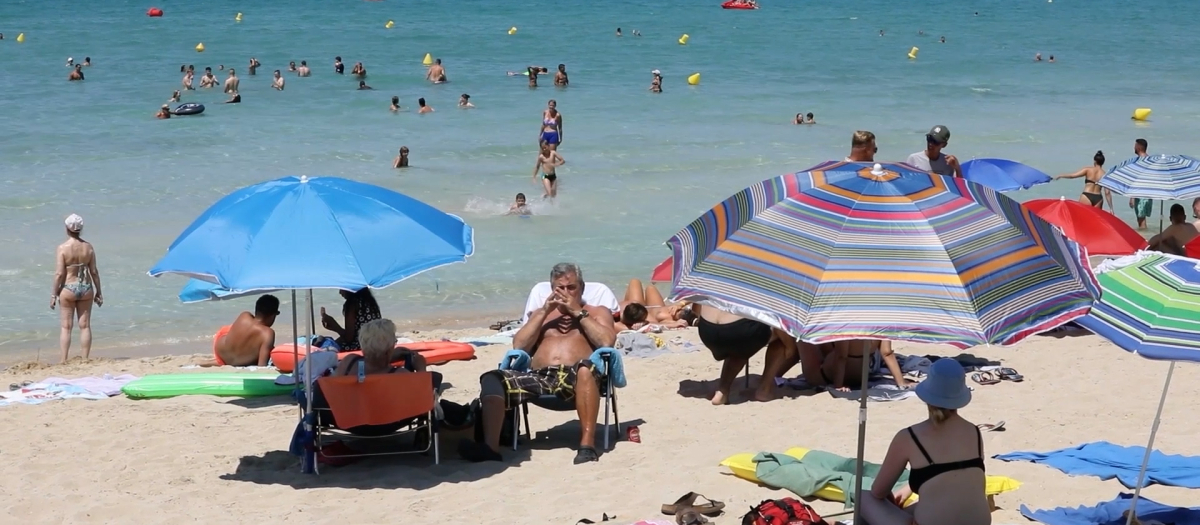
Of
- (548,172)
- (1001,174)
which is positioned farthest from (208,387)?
(548,172)

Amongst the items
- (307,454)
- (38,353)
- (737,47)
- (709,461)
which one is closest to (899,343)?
(709,461)

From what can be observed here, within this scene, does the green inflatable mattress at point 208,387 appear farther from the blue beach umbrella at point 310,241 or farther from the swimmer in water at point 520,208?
the swimmer in water at point 520,208

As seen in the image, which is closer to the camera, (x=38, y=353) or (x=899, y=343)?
(x=899, y=343)

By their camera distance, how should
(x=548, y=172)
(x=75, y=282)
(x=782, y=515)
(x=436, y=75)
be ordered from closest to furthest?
(x=782, y=515) → (x=75, y=282) → (x=548, y=172) → (x=436, y=75)

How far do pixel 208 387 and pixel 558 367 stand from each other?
2823 millimetres

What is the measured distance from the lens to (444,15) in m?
57.7

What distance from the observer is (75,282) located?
9.78 m

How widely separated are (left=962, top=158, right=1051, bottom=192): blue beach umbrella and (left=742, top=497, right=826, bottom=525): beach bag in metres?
6.38

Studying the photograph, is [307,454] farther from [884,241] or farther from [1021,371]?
[1021,371]

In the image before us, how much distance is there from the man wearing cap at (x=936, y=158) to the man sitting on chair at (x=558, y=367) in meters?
3.08

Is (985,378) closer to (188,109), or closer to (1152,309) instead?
(1152,309)

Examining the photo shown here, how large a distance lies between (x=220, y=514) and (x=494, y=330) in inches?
216

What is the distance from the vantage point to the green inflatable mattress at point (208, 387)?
8.02 m

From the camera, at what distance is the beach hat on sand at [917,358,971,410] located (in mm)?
4219
